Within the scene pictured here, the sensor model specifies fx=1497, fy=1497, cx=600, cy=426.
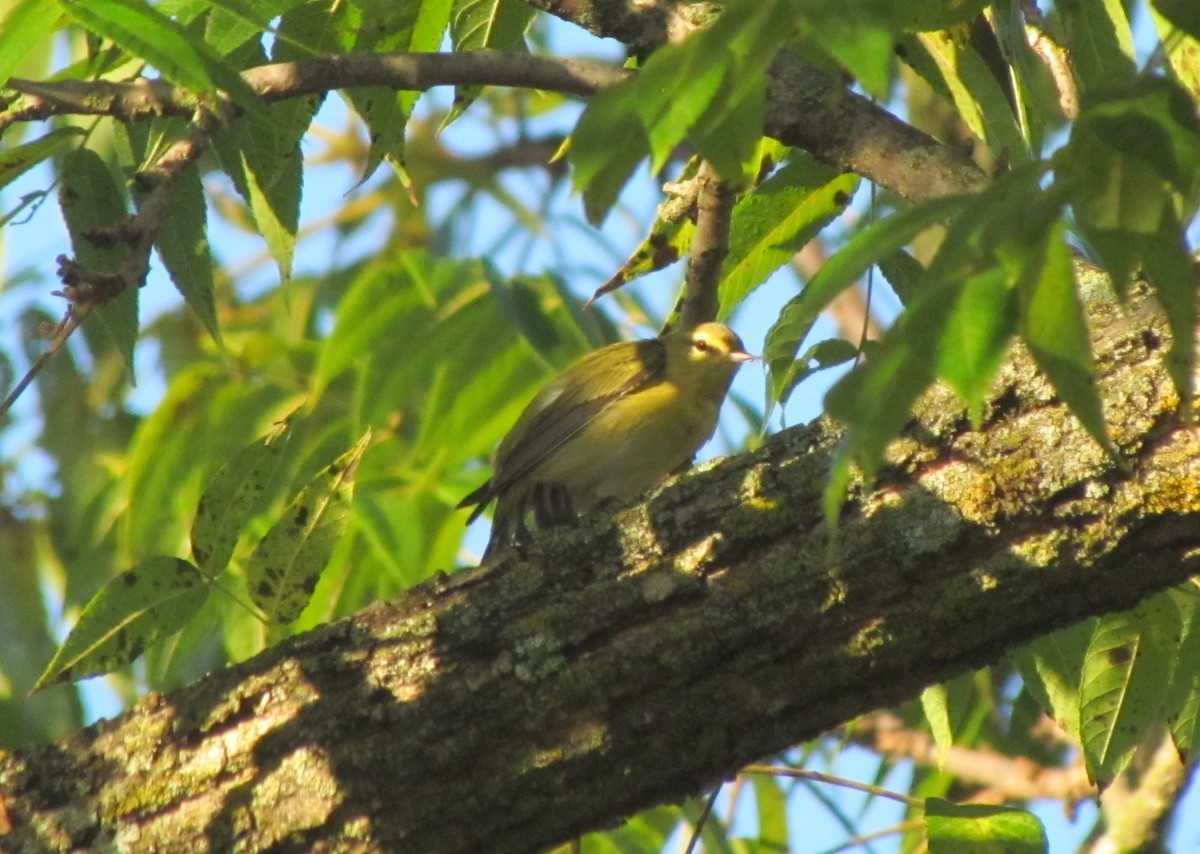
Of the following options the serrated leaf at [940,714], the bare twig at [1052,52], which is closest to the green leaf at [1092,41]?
the bare twig at [1052,52]

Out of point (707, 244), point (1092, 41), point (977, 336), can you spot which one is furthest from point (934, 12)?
point (707, 244)

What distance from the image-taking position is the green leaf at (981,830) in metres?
3.29

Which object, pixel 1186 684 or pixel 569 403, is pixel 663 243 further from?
pixel 569 403

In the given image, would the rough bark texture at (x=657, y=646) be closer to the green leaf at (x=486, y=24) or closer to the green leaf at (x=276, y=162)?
the green leaf at (x=276, y=162)

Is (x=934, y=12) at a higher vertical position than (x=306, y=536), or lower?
lower

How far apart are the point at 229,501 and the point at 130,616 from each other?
362mm

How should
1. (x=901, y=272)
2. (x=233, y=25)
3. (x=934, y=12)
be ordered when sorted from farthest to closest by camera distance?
(x=901, y=272)
(x=233, y=25)
(x=934, y=12)

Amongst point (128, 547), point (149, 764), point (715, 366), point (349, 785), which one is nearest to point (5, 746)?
point (128, 547)

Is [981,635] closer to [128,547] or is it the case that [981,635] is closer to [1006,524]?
[1006,524]

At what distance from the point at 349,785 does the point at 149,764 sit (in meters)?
0.51

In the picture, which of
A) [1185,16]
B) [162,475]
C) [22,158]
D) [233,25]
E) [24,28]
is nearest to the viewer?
[1185,16]

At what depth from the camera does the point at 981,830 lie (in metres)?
3.35

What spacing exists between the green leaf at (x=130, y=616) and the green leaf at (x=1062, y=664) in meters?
2.03

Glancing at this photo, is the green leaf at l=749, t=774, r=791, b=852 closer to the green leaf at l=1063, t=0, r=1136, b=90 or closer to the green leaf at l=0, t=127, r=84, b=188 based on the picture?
the green leaf at l=1063, t=0, r=1136, b=90
